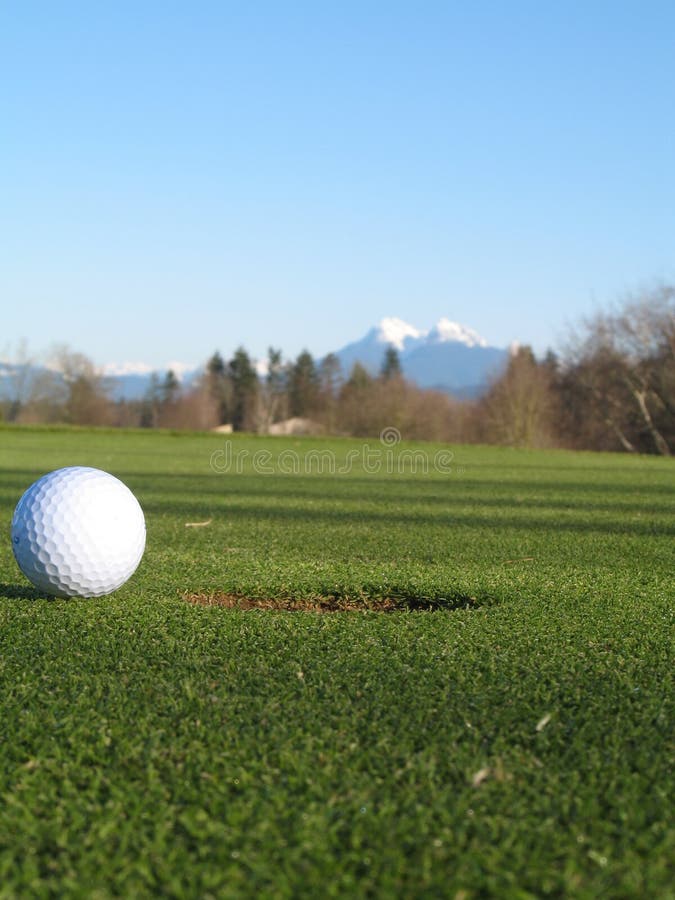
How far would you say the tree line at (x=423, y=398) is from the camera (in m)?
42.1

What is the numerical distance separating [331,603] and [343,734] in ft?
6.28

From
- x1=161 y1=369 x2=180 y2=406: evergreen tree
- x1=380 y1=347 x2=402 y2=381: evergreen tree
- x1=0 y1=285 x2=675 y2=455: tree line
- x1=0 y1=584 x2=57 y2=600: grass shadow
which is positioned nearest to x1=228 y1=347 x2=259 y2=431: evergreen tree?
x1=0 y1=285 x2=675 y2=455: tree line

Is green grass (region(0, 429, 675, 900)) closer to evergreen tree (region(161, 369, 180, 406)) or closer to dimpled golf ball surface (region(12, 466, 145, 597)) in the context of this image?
dimpled golf ball surface (region(12, 466, 145, 597))

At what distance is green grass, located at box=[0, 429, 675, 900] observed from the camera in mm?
1654

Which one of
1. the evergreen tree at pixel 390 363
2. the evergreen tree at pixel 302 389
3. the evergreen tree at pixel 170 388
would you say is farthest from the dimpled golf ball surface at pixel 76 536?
the evergreen tree at pixel 170 388

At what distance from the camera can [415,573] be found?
477cm

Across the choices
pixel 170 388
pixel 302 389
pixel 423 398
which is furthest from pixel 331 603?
pixel 170 388

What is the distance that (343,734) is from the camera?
2295 mm

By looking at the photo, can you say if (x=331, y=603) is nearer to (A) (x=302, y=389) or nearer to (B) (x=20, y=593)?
(B) (x=20, y=593)

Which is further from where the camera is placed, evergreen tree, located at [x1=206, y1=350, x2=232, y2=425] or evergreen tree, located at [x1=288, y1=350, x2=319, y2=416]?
evergreen tree, located at [x1=206, y1=350, x2=232, y2=425]

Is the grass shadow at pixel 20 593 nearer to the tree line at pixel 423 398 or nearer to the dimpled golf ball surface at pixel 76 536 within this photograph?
the dimpled golf ball surface at pixel 76 536

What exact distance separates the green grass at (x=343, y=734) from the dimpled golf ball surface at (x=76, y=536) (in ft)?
0.42

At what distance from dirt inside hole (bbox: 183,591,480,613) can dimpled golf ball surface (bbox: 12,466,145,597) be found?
0.44 meters

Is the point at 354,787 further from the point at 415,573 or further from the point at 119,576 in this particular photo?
the point at 415,573
